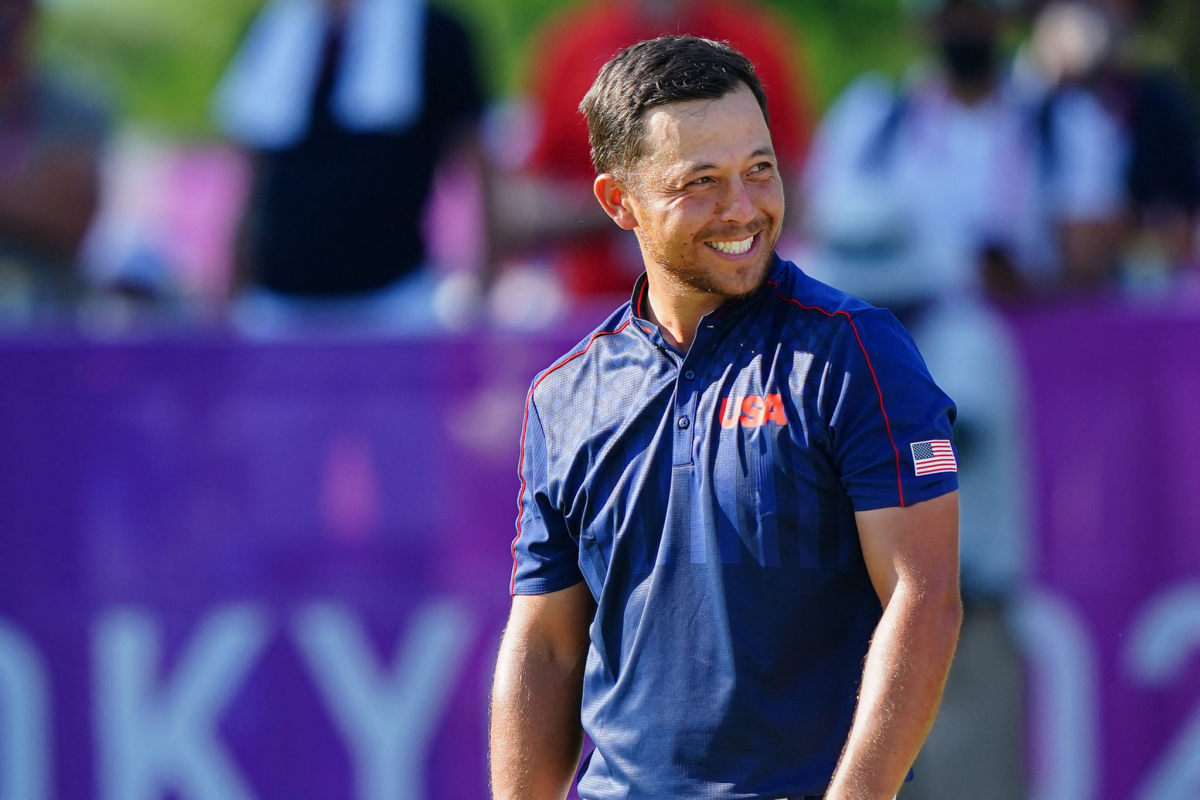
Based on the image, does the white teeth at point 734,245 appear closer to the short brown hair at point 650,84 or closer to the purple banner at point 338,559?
the short brown hair at point 650,84

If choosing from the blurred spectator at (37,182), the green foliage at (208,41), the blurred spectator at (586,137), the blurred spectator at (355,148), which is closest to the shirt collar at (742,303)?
the blurred spectator at (586,137)

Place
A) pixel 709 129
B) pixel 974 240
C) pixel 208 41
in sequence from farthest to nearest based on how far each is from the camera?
pixel 208 41 < pixel 974 240 < pixel 709 129

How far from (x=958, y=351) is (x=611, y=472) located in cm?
316

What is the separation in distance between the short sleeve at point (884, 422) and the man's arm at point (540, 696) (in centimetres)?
62

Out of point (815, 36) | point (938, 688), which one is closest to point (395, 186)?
point (938, 688)

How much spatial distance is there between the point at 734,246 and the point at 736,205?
8 cm

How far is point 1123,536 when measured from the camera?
5465mm

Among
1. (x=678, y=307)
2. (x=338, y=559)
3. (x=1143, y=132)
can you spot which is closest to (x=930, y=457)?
(x=678, y=307)

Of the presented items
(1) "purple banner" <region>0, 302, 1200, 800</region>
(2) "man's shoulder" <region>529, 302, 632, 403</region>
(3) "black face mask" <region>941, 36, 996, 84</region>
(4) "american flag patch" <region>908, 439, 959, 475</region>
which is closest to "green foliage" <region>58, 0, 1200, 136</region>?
(3) "black face mask" <region>941, 36, 996, 84</region>

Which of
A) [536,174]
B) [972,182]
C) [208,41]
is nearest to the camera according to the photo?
[972,182]

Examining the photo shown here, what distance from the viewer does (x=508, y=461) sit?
18.3 ft

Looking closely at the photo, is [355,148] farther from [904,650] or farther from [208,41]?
[208,41]

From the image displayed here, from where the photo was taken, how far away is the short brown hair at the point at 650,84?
2531mm

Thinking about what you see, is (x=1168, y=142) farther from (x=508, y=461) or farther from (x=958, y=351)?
(x=508, y=461)
